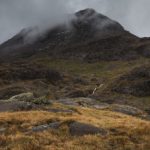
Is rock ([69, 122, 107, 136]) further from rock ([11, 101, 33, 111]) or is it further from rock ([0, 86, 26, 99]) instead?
rock ([0, 86, 26, 99])

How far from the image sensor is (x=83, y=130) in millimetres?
28781

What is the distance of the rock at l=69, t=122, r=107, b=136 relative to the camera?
2842 centimetres

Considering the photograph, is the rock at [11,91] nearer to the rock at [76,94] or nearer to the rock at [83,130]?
the rock at [76,94]

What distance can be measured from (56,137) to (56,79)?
17243 centimetres

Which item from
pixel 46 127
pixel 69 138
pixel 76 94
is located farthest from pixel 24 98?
pixel 76 94

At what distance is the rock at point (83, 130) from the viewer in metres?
28.4

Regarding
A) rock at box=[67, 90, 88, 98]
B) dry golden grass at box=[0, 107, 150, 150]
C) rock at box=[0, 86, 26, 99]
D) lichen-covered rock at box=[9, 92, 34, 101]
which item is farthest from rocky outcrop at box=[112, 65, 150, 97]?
dry golden grass at box=[0, 107, 150, 150]

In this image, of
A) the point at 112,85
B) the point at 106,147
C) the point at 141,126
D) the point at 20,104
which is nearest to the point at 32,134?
the point at 106,147

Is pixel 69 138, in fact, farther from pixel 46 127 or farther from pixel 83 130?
pixel 46 127

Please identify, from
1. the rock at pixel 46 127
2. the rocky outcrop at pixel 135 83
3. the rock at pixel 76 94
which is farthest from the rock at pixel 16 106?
the rocky outcrop at pixel 135 83

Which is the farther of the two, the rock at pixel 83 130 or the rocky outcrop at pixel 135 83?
the rocky outcrop at pixel 135 83

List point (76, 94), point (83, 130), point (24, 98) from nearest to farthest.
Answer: point (83, 130) < point (24, 98) < point (76, 94)

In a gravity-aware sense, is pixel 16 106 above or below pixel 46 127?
above

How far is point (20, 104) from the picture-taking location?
42.3 m
